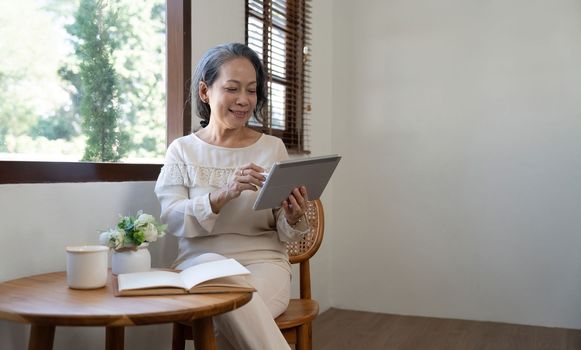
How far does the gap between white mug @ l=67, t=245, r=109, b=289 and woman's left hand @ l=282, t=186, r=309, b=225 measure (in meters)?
0.55

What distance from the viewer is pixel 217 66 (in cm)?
185

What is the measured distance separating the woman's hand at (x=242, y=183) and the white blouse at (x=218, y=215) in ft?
0.35

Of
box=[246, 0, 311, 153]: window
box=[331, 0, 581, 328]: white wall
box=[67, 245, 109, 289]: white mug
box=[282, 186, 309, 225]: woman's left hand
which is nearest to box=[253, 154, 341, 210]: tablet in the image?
box=[282, 186, 309, 225]: woman's left hand

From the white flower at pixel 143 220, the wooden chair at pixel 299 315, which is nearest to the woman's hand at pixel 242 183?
the white flower at pixel 143 220

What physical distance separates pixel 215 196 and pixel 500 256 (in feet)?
6.96

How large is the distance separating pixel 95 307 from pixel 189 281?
22 cm

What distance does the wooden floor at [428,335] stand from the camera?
2816 millimetres

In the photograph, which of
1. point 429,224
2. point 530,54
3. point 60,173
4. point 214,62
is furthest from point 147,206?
point 530,54

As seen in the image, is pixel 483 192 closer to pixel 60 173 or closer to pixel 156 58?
pixel 156 58

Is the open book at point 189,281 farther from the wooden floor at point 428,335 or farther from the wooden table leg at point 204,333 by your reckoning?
the wooden floor at point 428,335

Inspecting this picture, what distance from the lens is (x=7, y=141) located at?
1.69m

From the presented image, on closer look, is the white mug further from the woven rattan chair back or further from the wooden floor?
the wooden floor

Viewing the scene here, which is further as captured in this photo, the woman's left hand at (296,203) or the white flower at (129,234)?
the woman's left hand at (296,203)

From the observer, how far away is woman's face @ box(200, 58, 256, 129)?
183 centimetres
